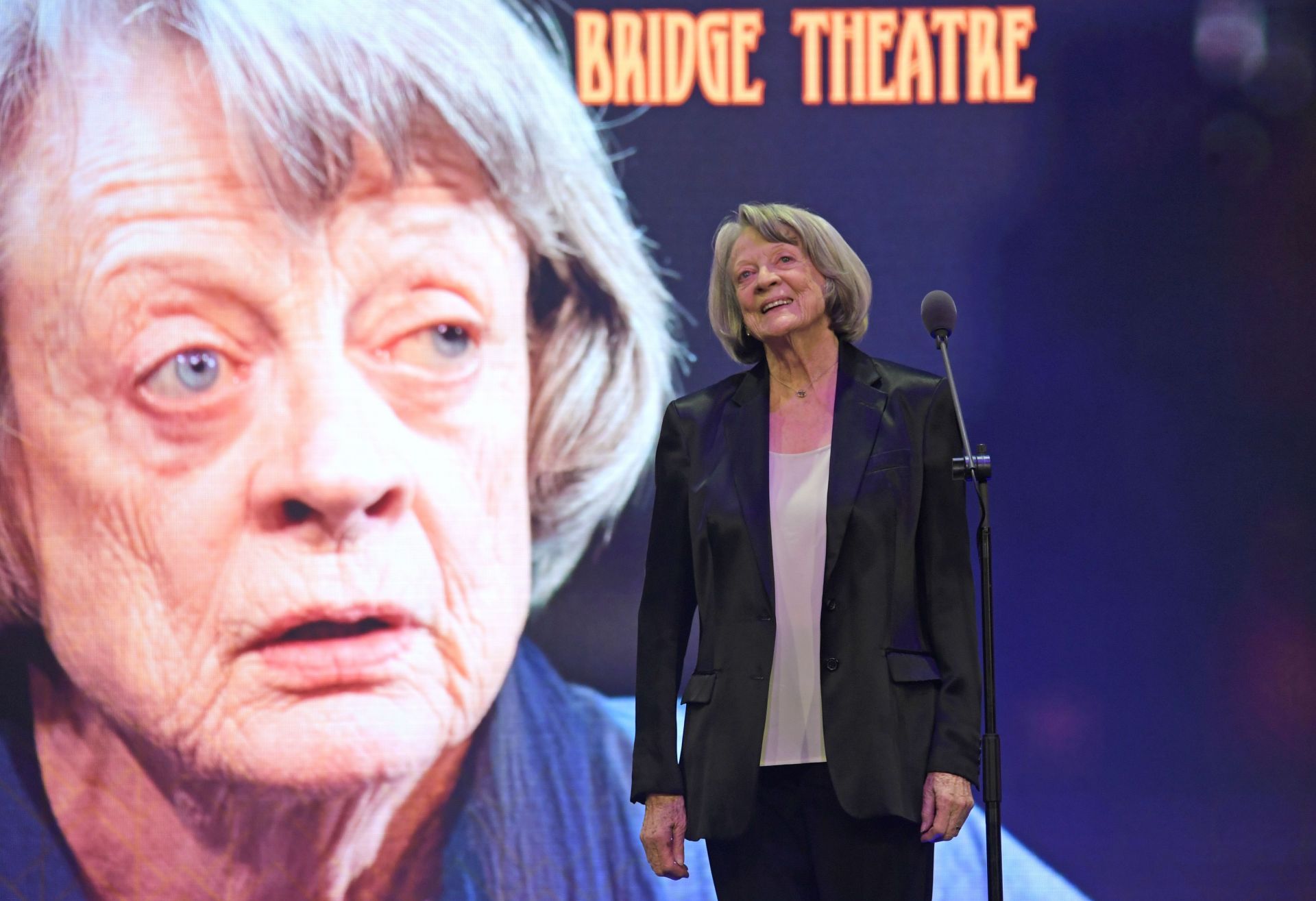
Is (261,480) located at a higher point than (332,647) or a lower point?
higher

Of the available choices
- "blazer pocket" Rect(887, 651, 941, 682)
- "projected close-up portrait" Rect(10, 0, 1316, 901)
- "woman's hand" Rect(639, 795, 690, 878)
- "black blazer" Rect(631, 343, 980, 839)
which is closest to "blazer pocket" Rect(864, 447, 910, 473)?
"black blazer" Rect(631, 343, 980, 839)

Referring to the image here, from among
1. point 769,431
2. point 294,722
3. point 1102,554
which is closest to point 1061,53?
point 1102,554

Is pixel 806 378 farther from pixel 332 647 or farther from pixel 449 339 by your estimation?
pixel 332 647

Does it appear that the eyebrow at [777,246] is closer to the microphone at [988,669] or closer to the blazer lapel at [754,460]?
the blazer lapel at [754,460]

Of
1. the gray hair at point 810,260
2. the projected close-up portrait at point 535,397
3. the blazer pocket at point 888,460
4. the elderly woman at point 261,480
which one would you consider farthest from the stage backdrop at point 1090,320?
the blazer pocket at point 888,460

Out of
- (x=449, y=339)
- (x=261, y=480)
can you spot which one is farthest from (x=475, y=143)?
(x=261, y=480)

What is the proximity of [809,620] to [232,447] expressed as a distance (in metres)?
1.89

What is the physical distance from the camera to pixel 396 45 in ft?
11.0

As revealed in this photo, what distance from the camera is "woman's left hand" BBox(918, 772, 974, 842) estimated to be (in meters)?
1.80

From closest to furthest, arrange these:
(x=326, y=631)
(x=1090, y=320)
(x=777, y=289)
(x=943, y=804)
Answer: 1. (x=943, y=804)
2. (x=777, y=289)
3. (x=326, y=631)
4. (x=1090, y=320)

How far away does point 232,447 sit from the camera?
3.27 meters

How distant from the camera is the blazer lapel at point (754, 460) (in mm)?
1882

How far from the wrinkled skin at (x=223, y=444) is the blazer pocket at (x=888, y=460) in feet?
5.42

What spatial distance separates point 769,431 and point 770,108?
1797mm
